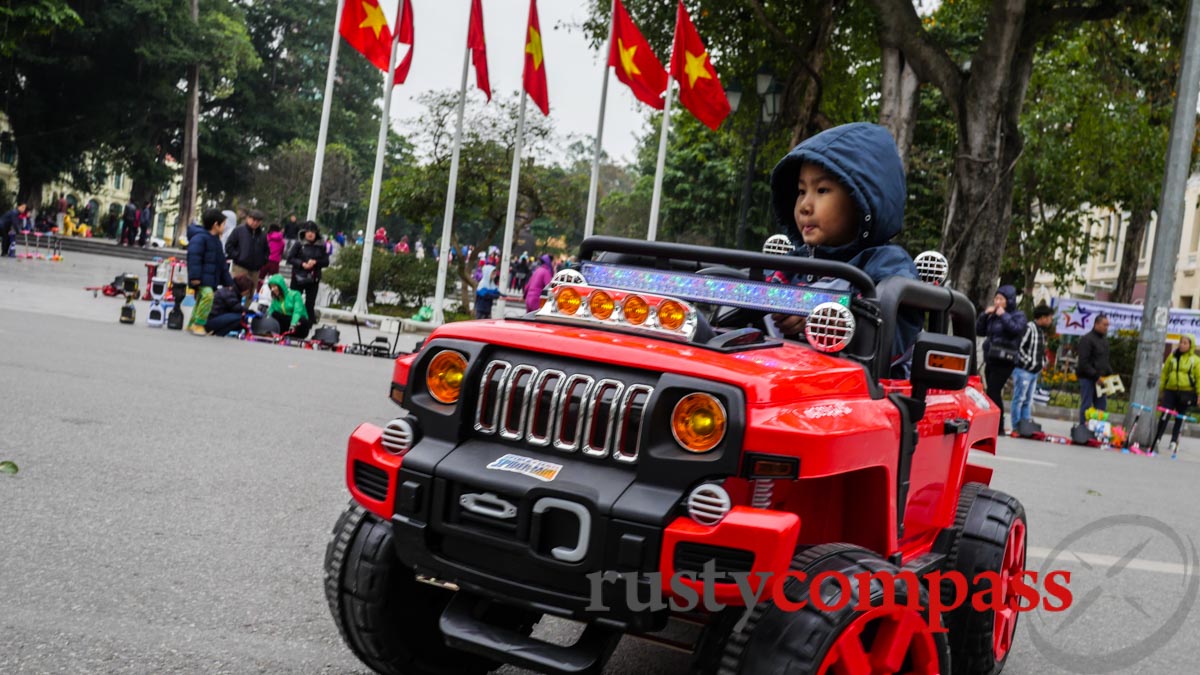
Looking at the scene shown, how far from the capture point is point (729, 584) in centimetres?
264

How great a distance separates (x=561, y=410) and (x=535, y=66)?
23.5 metres

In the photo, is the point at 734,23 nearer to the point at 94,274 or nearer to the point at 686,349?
the point at 94,274

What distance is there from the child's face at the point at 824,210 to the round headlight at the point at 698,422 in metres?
1.52

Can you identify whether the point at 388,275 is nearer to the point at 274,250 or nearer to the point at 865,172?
the point at 274,250

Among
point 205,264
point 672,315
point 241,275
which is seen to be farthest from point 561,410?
point 241,275

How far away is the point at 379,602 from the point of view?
3.20 m

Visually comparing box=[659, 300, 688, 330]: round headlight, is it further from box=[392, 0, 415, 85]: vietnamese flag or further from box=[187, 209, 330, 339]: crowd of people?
box=[392, 0, 415, 85]: vietnamese flag

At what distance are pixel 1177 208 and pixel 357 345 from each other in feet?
40.3

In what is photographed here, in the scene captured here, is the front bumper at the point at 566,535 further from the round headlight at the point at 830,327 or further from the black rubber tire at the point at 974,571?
the black rubber tire at the point at 974,571

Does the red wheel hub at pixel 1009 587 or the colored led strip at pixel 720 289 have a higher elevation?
the colored led strip at pixel 720 289

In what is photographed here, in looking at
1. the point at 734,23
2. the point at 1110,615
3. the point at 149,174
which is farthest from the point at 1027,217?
the point at 149,174

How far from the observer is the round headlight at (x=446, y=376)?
10.2 feet

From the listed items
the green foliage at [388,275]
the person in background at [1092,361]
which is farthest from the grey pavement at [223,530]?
the green foliage at [388,275]

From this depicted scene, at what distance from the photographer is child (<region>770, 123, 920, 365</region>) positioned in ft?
13.1
